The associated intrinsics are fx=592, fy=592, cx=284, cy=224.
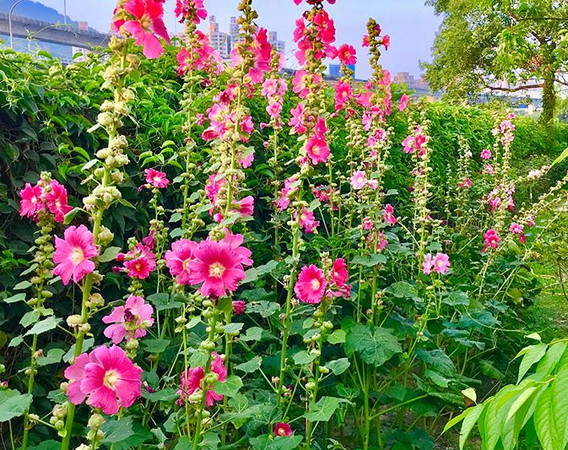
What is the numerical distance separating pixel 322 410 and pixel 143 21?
4.25 feet

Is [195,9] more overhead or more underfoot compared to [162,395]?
more overhead

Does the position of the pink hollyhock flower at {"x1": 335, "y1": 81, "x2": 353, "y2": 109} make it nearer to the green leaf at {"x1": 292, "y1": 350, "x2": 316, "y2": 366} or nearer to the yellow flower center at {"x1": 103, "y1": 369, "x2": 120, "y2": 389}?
the green leaf at {"x1": 292, "y1": 350, "x2": 316, "y2": 366}

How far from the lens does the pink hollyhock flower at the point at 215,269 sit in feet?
4.89

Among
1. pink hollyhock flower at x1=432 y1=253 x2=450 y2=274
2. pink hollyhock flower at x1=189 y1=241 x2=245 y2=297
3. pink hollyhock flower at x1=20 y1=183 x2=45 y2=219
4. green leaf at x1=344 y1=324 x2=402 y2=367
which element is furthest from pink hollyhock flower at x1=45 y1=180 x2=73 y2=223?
pink hollyhock flower at x1=432 y1=253 x2=450 y2=274

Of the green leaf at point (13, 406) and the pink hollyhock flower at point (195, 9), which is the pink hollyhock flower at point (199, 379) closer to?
the green leaf at point (13, 406)

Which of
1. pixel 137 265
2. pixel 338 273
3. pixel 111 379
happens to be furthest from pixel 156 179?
pixel 111 379

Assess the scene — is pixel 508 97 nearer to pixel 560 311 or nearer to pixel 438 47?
pixel 438 47

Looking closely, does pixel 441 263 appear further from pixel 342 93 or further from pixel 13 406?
pixel 13 406

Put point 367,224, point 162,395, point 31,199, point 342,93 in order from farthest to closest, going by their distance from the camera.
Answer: point 342,93, point 367,224, point 162,395, point 31,199

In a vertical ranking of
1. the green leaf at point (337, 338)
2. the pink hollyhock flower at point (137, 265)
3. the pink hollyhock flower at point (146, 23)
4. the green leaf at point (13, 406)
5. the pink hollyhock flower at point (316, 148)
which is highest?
the pink hollyhock flower at point (146, 23)

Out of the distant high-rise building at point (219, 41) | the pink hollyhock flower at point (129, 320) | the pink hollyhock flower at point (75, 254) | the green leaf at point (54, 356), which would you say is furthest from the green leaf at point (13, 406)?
the distant high-rise building at point (219, 41)

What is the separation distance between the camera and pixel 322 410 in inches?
76.1

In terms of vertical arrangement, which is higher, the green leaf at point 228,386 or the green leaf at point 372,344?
Result: the green leaf at point 228,386

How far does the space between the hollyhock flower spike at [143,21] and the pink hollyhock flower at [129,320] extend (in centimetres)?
65
